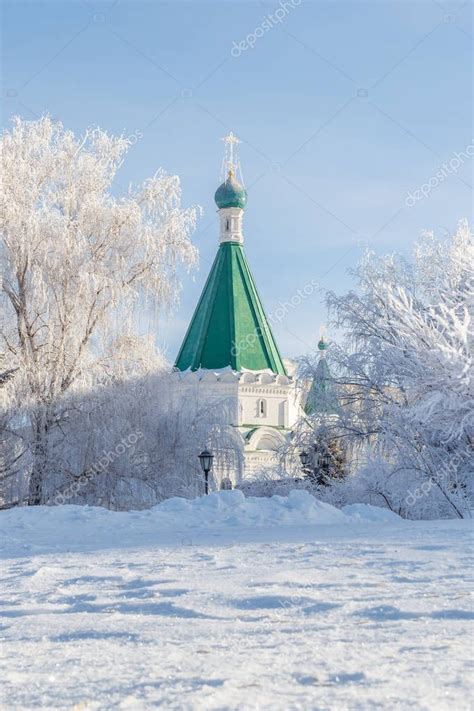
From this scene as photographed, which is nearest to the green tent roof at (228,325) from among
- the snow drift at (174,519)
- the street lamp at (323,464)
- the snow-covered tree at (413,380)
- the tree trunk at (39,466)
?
the snow-covered tree at (413,380)

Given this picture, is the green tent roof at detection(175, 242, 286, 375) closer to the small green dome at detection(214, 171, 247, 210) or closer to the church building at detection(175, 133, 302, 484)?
the church building at detection(175, 133, 302, 484)

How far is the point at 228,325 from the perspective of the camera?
33.0 m

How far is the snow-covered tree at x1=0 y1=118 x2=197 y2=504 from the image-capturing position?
15.3 m

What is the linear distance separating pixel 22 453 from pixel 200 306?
1915 centimetres

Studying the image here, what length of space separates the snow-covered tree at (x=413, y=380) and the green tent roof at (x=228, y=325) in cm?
1403

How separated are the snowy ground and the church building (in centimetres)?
2558

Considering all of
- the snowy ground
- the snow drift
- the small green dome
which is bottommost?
the snowy ground

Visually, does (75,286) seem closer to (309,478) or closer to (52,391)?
(52,391)

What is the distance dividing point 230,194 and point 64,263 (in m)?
21.0

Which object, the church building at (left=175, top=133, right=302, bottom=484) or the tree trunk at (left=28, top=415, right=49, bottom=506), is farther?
the church building at (left=175, top=133, right=302, bottom=484)

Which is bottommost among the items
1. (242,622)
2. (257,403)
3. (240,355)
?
(242,622)

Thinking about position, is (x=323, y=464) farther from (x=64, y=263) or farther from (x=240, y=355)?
(x=240, y=355)

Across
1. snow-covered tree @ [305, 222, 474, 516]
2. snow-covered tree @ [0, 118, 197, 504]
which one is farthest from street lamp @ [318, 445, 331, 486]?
snow-covered tree @ [0, 118, 197, 504]

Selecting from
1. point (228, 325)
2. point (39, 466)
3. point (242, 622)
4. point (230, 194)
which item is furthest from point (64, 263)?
point (230, 194)
